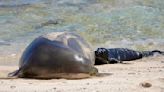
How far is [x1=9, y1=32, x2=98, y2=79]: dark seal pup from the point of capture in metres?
5.34

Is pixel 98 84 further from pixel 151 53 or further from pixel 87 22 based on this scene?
pixel 87 22

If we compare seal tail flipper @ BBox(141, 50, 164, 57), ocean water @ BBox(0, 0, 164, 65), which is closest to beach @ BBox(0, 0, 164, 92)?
ocean water @ BBox(0, 0, 164, 65)

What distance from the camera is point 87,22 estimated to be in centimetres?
1080

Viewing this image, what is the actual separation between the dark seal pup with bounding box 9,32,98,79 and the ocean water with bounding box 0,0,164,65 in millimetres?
2012

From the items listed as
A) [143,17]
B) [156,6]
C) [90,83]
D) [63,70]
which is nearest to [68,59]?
[63,70]

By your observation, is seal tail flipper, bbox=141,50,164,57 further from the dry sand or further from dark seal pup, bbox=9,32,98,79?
dark seal pup, bbox=9,32,98,79

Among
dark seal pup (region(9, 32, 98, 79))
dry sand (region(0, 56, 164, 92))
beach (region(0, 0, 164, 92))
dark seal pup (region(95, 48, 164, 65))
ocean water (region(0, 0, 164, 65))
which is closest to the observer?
dry sand (region(0, 56, 164, 92))

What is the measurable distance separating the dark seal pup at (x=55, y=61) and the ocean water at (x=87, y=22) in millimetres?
2012

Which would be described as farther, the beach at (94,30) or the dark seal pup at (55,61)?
the dark seal pup at (55,61)

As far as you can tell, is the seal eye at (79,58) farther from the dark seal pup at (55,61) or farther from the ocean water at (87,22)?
the ocean water at (87,22)

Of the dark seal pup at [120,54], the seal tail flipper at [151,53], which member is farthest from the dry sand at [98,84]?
the seal tail flipper at [151,53]

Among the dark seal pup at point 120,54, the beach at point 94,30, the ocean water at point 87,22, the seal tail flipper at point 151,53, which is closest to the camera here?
the beach at point 94,30

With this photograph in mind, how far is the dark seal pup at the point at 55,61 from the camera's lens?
17.5ft

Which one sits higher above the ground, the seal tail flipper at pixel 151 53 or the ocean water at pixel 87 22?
the ocean water at pixel 87 22
